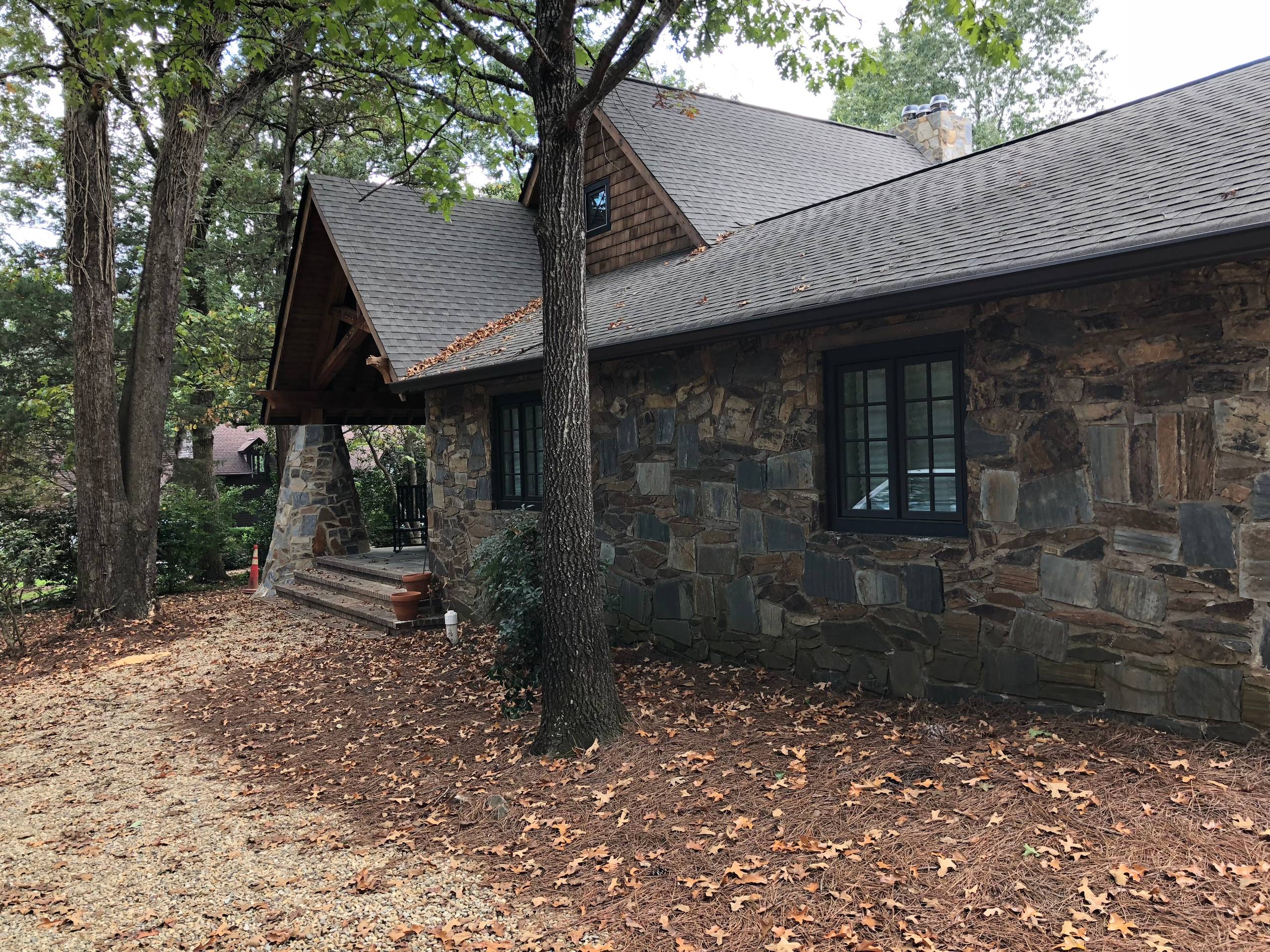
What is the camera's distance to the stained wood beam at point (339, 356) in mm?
11656

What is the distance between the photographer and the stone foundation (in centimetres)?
1343

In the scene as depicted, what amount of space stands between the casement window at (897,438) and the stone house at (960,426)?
18 mm

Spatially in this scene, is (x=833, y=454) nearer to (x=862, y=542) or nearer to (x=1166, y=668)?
(x=862, y=542)

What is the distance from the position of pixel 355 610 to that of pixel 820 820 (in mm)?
8006

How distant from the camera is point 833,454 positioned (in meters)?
6.13

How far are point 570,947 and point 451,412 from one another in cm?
760

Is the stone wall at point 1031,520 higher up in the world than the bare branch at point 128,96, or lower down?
lower down

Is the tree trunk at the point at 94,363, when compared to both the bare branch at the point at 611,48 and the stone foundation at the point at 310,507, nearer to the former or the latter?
the stone foundation at the point at 310,507

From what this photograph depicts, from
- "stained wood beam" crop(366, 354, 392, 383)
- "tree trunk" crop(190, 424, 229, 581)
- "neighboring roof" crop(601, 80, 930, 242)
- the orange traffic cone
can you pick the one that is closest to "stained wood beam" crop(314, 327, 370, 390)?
"stained wood beam" crop(366, 354, 392, 383)

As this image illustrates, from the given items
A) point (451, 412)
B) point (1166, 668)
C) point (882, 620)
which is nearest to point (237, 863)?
point (882, 620)

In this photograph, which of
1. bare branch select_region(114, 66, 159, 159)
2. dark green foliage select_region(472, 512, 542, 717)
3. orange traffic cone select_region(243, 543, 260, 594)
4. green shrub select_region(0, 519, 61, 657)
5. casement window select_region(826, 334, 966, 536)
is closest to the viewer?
casement window select_region(826, 334, 966, 536)

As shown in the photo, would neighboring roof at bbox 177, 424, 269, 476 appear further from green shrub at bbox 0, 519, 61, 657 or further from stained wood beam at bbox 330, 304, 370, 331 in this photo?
stained wood beam at bbox 330, 304, 370, 331

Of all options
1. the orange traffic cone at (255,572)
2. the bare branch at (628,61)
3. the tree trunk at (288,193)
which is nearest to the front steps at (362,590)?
the orange traffic cone at (255,572)

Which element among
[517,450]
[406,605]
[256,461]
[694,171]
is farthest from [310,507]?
[256,461]
